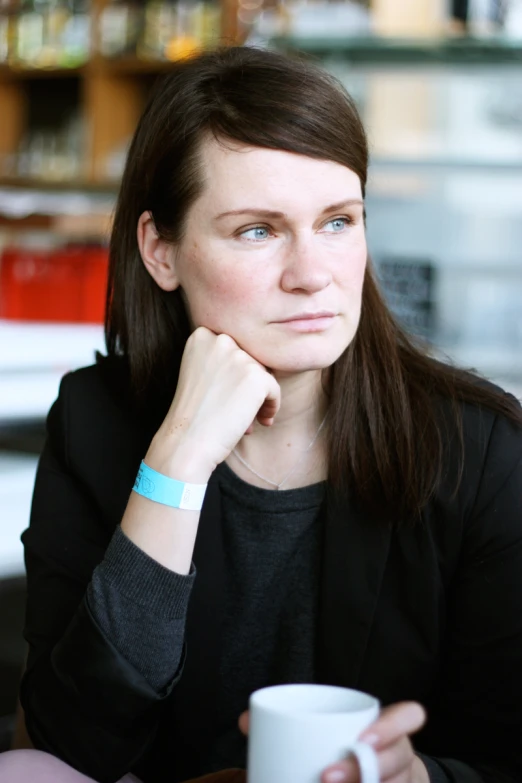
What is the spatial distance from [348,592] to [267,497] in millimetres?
163

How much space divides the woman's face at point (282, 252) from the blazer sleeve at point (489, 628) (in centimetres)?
24

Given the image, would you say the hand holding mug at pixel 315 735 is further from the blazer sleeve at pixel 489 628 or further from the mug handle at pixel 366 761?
the blazer sleeve at pixel 489 628

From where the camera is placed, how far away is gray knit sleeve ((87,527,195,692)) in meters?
1.03

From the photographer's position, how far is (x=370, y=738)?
651 mm

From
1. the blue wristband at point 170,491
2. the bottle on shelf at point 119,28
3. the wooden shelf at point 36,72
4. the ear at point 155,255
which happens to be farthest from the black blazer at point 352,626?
the wooden shelf at point 36,72

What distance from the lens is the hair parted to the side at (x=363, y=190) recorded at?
3.82ft

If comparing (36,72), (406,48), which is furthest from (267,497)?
(36,72)

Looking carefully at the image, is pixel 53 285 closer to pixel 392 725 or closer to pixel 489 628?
pixel 489 628

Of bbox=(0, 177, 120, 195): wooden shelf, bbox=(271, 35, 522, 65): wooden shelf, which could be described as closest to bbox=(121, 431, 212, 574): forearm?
bbox=(0, 177, 120, 195): wooden shelf

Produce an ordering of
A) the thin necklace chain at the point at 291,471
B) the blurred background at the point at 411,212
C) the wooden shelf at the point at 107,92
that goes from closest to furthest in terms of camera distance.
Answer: the thin necklace chain at the point at 291,471
the blurred background at the point at 411,212
the wooden shelf at the point at 107,92

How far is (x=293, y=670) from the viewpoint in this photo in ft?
4.01

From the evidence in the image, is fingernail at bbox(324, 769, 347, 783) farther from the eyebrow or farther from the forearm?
the eyebrow

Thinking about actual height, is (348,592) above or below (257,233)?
below

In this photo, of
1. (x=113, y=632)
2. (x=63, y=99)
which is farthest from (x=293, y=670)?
(x=63, y=99)
